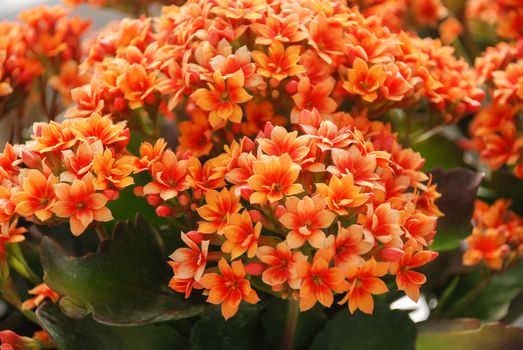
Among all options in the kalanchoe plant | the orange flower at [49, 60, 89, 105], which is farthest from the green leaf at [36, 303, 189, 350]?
the orange flower at [49, 60, 89, 105]

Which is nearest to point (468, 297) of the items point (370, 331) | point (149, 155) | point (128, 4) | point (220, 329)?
point (370, 331)

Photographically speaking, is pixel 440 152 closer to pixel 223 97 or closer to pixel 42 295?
pixel 223 97

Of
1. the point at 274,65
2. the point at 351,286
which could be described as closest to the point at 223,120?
the point at 274,65

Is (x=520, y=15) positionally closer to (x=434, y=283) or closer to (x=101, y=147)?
(x=434, y=283)

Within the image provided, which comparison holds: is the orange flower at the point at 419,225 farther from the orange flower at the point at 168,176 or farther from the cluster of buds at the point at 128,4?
the cluster of buds at the point at 128,4

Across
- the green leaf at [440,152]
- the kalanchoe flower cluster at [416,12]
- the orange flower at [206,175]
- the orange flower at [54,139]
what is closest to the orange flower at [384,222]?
the orange flower at [206,175]

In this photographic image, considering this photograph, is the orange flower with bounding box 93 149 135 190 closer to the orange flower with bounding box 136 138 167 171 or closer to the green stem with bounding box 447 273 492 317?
the orange flower with bounding box 136 138 167 171

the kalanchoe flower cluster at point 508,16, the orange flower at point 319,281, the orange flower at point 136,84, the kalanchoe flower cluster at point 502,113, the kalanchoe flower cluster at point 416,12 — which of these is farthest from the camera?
the kalanchoe flower cluster at point 416,12
